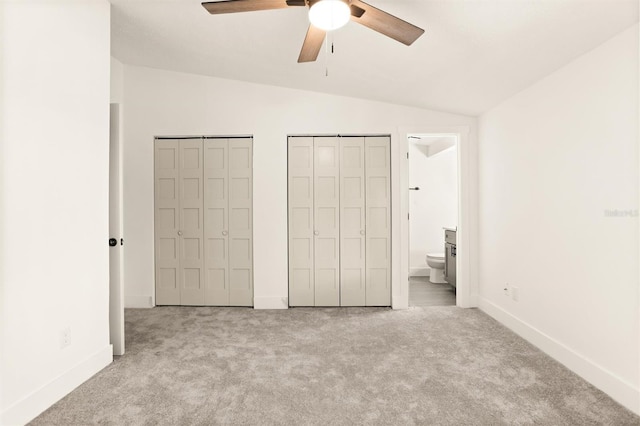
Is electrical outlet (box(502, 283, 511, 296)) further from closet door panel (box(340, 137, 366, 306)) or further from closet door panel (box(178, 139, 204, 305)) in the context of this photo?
closet door panel (box(178, 139, 204, 305))

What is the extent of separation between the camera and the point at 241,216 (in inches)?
155

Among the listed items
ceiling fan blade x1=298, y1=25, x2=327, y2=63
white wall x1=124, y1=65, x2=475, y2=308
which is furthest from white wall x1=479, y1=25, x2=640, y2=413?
ceiling fan blade x1=298, y1=25, x2=327, y2=63

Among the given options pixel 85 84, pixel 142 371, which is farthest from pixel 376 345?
pixel 85 84

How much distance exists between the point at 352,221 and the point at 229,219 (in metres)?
1.46

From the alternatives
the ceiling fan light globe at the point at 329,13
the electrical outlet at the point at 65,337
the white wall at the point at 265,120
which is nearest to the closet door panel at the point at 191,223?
the white wall at the point at 265,120

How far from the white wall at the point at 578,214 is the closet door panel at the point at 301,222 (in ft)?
6.66

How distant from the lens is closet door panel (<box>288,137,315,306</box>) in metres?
3.92

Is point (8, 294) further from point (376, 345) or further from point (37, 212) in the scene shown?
point (376, 345)

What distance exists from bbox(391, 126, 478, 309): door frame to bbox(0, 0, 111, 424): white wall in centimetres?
288

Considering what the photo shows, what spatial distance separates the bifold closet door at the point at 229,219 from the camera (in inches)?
155

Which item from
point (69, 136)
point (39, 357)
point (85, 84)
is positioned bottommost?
point (39, 357)

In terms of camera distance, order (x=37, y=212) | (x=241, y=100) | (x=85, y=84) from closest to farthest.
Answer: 1. (x=37, y=212)
2. (x=85, y=84)
3. (x=241, y=100)

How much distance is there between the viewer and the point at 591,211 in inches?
87.8

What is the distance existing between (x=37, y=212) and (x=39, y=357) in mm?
825
